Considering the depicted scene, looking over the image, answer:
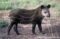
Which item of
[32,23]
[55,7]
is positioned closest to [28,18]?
[32,23]

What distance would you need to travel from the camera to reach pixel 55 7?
1.32 meters

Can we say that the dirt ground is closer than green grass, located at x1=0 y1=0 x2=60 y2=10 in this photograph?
No

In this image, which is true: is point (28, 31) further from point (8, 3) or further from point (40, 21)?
point (8, 3)

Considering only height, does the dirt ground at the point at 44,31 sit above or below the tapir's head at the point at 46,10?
below

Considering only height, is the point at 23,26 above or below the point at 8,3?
below

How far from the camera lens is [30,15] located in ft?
4.31

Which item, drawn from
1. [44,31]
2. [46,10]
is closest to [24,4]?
[46,10]

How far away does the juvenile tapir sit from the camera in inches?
50.5

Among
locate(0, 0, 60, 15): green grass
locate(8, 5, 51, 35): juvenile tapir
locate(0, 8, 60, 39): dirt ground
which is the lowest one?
locate(0, 8, 60, 39): dirt ground

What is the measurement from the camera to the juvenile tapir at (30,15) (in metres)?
1.28

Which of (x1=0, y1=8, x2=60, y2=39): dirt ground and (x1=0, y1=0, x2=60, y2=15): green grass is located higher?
(x1=0, y1=0, x2=60, y2=15): green grass

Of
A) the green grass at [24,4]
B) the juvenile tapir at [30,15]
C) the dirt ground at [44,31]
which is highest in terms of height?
the green grass at [24,4]

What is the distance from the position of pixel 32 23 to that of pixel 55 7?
6.7 inches

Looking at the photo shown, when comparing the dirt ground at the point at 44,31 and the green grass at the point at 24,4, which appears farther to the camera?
the dirt ground at the point at 44,31
